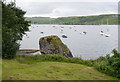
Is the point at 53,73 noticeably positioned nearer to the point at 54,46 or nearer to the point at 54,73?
the point at 54,73

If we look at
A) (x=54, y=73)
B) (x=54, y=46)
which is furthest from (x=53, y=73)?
(x=54, y=46)

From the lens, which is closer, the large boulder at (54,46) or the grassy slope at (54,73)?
the grassy slope at (54,73)

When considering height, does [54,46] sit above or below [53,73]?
below

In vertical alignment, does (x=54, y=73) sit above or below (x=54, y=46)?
above

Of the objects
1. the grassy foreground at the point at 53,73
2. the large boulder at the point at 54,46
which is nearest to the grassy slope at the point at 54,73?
the grassy foreground at the point at 53,73

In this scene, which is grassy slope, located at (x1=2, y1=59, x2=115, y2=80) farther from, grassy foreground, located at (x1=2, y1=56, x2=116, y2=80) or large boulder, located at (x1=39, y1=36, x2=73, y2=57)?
large boulder, located at (x1=39, y1=36, x2=73, y2=57)

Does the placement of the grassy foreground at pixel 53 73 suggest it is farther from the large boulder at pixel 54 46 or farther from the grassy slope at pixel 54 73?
the large boulder at pixel 54 46

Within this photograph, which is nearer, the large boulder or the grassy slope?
the grassy slope

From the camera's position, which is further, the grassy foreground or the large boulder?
the large boulder

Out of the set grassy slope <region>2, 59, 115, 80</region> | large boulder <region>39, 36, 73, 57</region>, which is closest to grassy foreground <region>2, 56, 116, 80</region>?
grassy slope <region>2, 59, 115, 80</region>

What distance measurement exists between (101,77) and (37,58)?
26.1 ft

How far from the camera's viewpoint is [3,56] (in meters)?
17.7

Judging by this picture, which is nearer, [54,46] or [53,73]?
[53,73]

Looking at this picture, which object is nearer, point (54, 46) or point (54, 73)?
point (54, 73)
